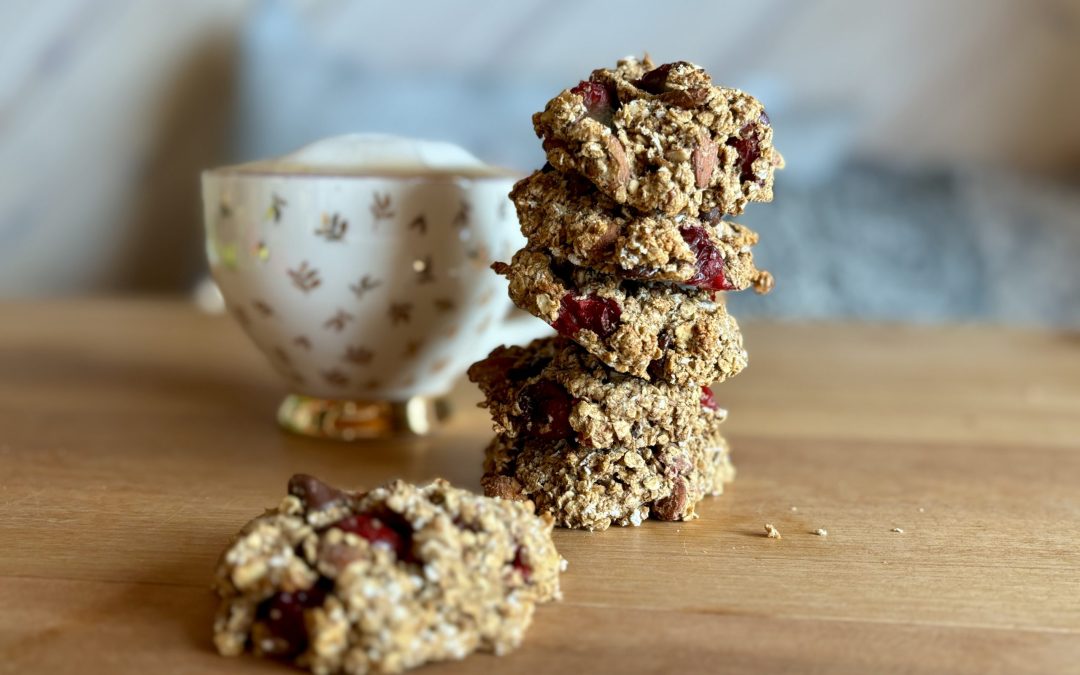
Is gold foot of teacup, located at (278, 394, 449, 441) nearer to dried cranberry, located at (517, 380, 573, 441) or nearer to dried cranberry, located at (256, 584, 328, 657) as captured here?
dried cranberry, located at (517, 380, 573, 441)

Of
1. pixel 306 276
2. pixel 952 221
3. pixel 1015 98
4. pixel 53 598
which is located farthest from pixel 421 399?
pixel 1015 98

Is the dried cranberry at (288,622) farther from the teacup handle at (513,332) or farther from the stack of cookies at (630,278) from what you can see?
the teacup handle at (513,332)

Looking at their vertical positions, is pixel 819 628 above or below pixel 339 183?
below

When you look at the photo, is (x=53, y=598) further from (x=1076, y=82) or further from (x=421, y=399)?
(x=1076, y=82)

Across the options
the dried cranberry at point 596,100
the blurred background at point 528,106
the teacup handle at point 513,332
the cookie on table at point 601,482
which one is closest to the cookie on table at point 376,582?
the cookie on table at point 601,482

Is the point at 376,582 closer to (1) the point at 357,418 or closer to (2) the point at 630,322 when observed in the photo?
(2) the point at 630,322

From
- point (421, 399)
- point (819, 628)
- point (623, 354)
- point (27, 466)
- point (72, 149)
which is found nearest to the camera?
point (819, 628)

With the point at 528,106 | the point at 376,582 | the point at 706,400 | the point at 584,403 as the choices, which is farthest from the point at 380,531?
the point at 528,106
